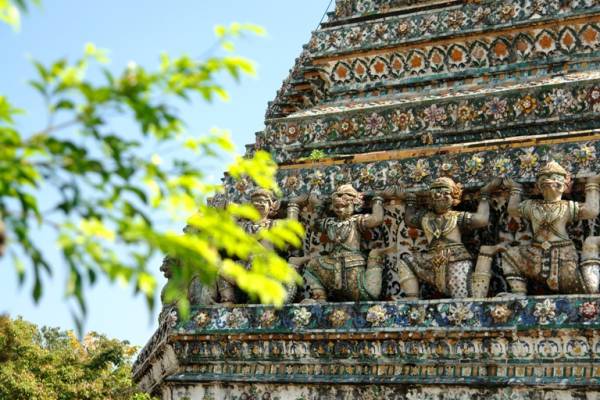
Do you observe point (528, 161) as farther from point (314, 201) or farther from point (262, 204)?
point (262, 204)

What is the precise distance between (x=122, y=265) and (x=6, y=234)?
414 millimetres

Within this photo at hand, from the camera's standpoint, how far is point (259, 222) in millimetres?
9945

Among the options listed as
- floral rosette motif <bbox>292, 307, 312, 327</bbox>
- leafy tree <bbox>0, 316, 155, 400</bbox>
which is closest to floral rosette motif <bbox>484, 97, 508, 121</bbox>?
floral rosette motif <bbox>292, 307, 312, 327</bbox>

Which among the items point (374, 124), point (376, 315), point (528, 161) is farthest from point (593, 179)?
point (374, 124)

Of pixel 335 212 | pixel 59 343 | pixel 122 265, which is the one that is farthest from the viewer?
pixel 59 343

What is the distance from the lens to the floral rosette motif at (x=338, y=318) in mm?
9047

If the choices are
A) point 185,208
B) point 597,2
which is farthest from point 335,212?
point 185,208

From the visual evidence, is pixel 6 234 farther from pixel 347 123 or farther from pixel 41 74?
pixel 347 123

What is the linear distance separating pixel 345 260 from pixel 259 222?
2.90 feet

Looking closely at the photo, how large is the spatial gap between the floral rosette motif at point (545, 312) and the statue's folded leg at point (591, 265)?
11.9 inches

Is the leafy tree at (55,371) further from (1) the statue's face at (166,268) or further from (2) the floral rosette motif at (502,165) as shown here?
(2) the floral rosette motif at (502,165)

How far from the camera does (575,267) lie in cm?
865

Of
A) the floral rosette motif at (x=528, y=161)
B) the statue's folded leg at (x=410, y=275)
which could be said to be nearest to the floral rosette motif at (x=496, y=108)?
the floral rosette motif at (x=528, y=161)

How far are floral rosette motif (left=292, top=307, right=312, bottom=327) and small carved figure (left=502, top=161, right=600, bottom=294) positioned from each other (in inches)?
60.3
